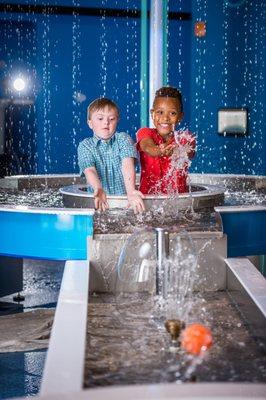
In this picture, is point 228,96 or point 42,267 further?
point 228,96

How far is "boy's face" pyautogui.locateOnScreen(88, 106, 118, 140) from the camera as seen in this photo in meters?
3.97

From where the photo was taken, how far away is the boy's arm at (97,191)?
393 cm

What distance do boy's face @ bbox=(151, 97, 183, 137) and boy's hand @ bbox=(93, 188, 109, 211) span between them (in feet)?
1.91

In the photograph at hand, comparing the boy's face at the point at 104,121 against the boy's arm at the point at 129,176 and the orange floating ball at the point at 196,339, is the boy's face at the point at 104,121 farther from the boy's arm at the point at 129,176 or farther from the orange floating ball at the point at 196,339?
the orange floating ball at the point at 196,339

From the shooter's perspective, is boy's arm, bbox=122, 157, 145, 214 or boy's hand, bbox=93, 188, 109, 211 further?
boy's arm, bbox=122, 157, 145, 214

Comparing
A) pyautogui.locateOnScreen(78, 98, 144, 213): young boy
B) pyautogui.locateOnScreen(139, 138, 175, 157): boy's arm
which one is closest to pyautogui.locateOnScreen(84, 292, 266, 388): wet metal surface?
pyautogui.locateOnScreen(78, 98, 144, 213): young boy

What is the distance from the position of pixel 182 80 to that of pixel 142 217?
6317 millimetres

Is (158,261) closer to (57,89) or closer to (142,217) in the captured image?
(142,217)

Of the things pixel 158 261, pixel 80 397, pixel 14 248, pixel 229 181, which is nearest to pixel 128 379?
pixel 80 397

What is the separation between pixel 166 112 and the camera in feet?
13.4

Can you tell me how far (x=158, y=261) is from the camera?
106 inches

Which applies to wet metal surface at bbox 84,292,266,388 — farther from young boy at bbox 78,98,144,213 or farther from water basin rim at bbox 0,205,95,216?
water basin rim at bbox 0,205,95,216

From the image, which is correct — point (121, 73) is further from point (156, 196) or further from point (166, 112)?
point (166, 112)

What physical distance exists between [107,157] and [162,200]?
0.46m
